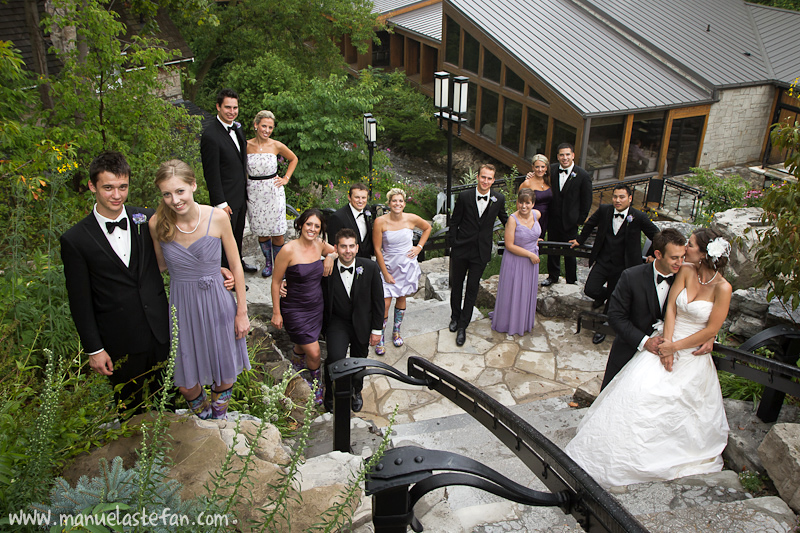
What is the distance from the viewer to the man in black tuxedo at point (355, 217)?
5980mm

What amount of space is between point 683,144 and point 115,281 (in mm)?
17139

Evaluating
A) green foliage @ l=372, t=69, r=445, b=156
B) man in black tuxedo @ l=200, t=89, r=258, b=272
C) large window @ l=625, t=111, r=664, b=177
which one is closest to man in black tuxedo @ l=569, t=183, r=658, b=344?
man in black tuxedo @ l=200, t=89, r=258, b=272

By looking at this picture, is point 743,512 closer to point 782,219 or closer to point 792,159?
point 782,219

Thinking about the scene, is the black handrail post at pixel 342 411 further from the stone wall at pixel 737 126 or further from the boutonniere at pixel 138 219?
the stone wall at pixel 737 126

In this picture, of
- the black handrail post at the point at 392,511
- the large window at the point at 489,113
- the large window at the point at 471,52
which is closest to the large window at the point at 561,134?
the large window at the point at 489,113

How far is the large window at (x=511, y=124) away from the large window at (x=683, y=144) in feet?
13.8

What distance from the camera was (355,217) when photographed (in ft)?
20.0

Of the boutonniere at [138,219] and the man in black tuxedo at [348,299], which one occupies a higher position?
the boutonniere at [138,219]

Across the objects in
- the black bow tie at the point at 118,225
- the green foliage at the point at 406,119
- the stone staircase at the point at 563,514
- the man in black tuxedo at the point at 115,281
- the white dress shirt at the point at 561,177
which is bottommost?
the green foliage at the point at 406,119

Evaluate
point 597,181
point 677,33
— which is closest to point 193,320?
point 597,181

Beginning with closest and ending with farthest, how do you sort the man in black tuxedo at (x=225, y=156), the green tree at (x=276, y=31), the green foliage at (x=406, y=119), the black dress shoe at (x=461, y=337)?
1. the man in black tuxedo at (x=225, y=156)
2. the black dress shoe at (x=461, y=337)
3. the green tree at (x=276, y=31)
4. the green foliage at (x=406, y=119)

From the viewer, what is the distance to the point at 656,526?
3.19 m

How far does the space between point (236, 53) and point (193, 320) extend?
16801 millimetres

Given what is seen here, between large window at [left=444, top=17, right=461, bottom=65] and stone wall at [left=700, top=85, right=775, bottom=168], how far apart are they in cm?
799
